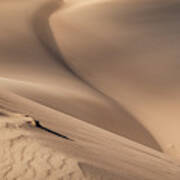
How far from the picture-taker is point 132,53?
12.8 meters

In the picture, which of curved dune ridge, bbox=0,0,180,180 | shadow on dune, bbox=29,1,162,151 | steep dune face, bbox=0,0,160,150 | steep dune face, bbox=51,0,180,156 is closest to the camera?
curved dune ridge, bbox=0,0,180,180

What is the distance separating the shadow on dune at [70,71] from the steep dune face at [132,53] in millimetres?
203

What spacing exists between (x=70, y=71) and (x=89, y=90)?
80.4 inches

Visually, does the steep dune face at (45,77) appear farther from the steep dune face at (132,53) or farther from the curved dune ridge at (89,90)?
the steep dune face at (132,53)

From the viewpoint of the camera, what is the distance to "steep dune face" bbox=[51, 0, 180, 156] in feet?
30.8

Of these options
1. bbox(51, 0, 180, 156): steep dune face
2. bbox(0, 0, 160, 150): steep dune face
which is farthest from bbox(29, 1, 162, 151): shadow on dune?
bbox(51, 0, 180, 156): steep dune face

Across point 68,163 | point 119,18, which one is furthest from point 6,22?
point 68,163

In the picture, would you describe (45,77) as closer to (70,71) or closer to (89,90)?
(89,90)

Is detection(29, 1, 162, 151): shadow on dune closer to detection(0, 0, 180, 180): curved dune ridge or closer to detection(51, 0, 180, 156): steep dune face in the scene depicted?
detection(0, 0, 180, 180): curved dune ridge

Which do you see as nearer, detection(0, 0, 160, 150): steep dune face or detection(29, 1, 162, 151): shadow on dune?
detection(0, 0, 160, 150): steep dune face

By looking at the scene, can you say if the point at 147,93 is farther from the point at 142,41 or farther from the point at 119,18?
the point at 119,18

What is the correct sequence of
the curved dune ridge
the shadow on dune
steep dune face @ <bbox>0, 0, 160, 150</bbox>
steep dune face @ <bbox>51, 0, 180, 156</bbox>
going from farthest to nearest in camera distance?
steep dune face @ <bbox>51, 0, 180, 156</bbox> → the shadow on dune → steep dune face @ <bbox>0, 0, 160, 150</bbox> → the curved dune ridge

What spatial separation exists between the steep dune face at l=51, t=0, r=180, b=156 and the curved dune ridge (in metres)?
0.03

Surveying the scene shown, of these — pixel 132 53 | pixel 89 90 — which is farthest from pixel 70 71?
pixel 132 53
